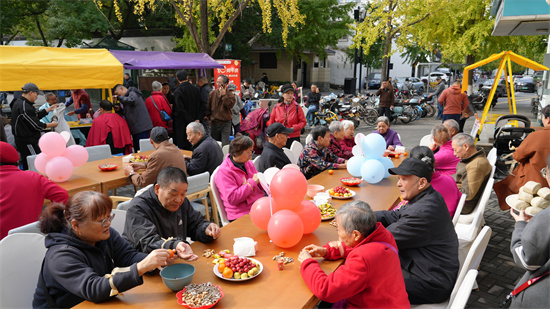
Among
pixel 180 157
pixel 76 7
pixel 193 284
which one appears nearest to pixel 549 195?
pixel 193 284

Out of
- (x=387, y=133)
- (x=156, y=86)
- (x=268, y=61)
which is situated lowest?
(x=387, y=133)

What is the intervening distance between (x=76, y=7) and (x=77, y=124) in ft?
42.9

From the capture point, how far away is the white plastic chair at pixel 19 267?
101 inches

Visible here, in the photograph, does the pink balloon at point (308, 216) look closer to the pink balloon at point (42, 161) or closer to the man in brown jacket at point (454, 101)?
the pink balloon at point (42, 161)

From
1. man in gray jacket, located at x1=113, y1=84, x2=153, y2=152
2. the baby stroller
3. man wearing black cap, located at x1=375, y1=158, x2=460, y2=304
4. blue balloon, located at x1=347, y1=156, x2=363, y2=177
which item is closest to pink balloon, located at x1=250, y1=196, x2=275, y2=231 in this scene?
man wearing black cap, located at x1=375, y1=158, x2=460, y2=304

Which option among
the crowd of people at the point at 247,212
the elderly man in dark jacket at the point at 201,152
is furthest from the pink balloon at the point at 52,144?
the elderly man in dark jacket at the point at 201,152

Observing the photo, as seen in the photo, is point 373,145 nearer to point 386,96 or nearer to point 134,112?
point 134,112

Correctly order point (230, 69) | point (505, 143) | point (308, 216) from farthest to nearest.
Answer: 1. point (230, 69)
2. point (505, 143)
3. point (308, 216)

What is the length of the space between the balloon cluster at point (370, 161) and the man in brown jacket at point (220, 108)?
4.02 m

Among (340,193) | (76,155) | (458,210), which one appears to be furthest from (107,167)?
(458,210)

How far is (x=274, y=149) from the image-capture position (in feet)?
15.8

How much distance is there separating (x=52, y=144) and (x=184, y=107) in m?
4.19

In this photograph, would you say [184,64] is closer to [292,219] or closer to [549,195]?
[292,219]

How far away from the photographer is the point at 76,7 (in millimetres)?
18969
